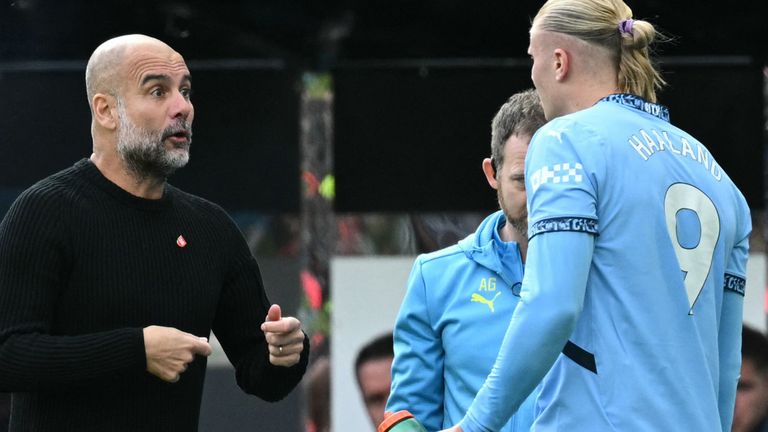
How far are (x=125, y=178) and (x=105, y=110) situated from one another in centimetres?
16

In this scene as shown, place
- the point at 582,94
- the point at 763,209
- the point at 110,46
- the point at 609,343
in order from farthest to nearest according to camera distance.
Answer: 1. the point at 763,209
2. the point at 110,46
3. the point at 582,94
4. the point at 609,343

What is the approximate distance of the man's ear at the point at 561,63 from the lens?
7.67 feet

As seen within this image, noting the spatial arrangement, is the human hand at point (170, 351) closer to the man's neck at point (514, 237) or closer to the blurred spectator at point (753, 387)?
the man's neck at point (514, 237)

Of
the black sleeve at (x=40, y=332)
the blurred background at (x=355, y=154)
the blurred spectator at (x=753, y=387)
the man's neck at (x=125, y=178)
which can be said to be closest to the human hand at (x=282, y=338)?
the black sleeve at (x=40, y=332)

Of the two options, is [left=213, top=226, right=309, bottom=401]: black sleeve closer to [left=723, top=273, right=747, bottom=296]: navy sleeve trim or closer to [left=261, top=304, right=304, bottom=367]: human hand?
[left=261, top=304, right=304, bottom=367]: human hand

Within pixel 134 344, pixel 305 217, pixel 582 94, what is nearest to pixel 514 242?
pixel 582 94

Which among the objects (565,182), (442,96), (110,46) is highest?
(442,96)

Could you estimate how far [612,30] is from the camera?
234 cm

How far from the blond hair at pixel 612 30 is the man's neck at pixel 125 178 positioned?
3.11ft

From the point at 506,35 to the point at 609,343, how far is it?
3.91 meters

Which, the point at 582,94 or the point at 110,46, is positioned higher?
the point at 110,46

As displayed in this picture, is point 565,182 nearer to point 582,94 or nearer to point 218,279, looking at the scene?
point 582,94

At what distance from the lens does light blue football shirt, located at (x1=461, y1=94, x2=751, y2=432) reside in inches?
84.7

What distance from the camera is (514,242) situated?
2.88 m
